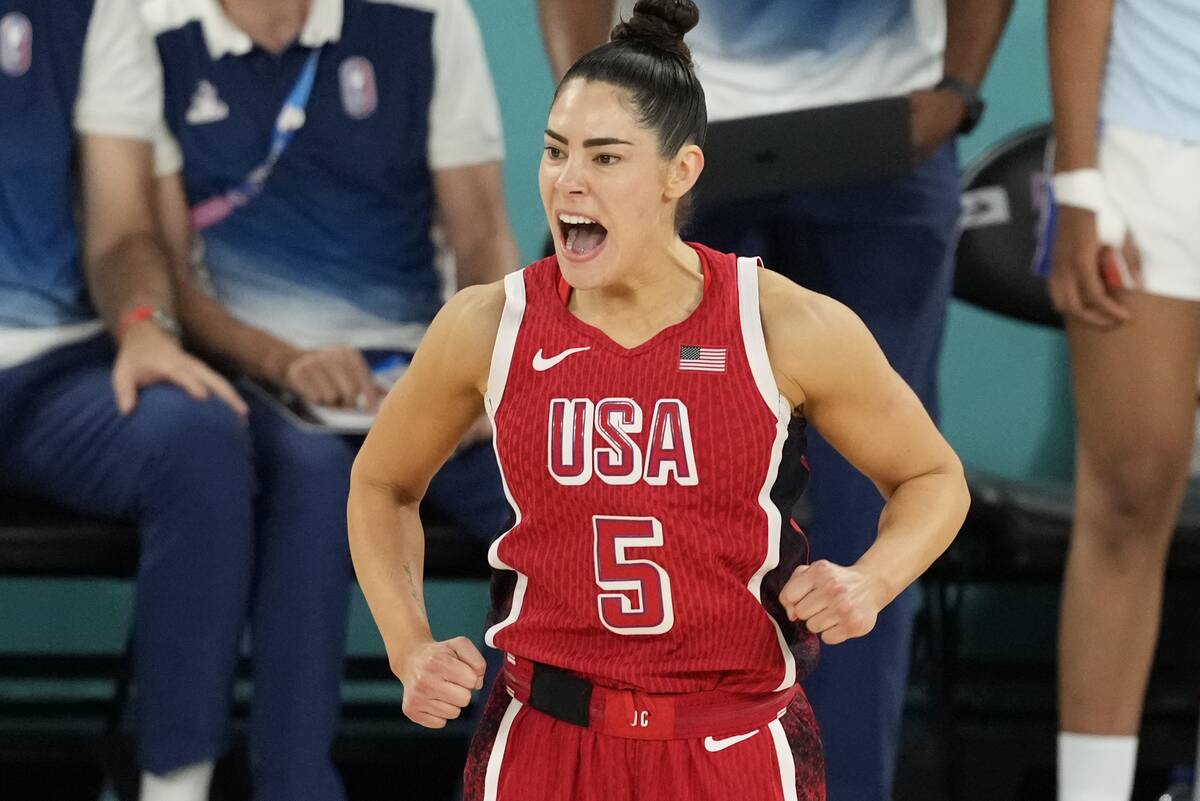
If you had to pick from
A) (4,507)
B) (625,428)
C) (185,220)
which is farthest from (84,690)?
(625,428)

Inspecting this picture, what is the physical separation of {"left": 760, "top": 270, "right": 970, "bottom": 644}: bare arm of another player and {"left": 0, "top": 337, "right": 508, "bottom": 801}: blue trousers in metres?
1.24

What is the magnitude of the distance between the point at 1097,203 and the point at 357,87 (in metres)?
1.36

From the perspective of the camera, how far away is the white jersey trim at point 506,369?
1995 mm

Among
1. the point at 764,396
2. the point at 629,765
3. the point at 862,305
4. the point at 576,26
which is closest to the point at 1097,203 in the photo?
the point at 862,305

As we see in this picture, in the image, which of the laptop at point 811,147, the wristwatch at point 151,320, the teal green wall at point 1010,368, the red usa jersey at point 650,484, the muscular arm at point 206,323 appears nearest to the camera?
the red usa jersey at point 650,484

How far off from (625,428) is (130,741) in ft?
6.91

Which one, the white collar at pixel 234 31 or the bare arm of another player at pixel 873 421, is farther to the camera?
the white collar at pixel 234 31

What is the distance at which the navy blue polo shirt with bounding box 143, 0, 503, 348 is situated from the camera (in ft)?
11.1

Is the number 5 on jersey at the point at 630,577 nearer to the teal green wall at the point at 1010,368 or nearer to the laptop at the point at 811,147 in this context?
the laptop at the point at 811,147

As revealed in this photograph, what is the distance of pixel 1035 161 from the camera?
3840 millimetres

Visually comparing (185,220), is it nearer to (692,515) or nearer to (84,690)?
(84,690)

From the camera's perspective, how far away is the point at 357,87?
135 inches

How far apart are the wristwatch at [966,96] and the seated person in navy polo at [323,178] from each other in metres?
0.88

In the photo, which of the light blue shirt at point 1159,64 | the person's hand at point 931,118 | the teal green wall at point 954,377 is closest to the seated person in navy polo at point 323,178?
the teal green wall at point 954,377
